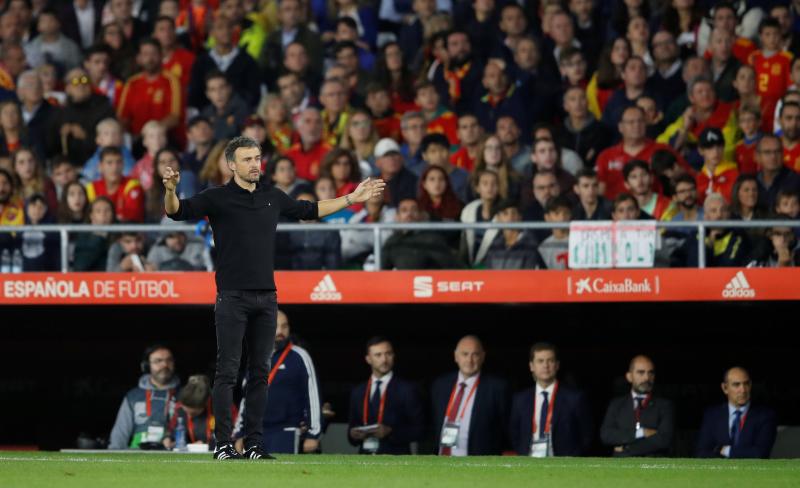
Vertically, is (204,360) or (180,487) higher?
(204,360)

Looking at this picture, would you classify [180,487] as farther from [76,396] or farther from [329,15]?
[329,15]

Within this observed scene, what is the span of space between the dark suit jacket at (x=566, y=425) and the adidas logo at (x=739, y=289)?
4.84 ft

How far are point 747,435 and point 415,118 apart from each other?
14.5 ft

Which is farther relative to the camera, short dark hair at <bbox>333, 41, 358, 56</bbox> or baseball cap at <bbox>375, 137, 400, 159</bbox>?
short dark hair at <bbox>333, 41, 358, 56</bbox>

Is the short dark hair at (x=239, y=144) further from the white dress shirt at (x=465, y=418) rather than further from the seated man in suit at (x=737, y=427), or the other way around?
the seated man in suit at (x=737, y=427)

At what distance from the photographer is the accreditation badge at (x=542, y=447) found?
1306cm

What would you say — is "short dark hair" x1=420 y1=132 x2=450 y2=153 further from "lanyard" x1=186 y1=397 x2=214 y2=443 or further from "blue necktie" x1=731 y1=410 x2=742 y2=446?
"blue necktie" x1=731 y1=410 x2=742 y2=446

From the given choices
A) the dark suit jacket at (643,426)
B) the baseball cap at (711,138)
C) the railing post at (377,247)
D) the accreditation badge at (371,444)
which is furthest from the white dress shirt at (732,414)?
the railing post at (377,247)

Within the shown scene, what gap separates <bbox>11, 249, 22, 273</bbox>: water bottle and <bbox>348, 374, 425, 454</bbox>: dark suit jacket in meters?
3.19

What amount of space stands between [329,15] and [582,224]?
241 inches

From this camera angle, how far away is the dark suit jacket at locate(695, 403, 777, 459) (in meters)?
13.0

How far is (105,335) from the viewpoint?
1588 cm

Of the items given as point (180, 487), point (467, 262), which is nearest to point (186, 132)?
point (467, 262)

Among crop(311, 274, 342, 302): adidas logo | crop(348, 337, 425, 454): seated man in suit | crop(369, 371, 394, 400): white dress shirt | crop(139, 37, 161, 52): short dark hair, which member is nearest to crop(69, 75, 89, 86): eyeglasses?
crop(139, 37, 161, 52): short dark hair
